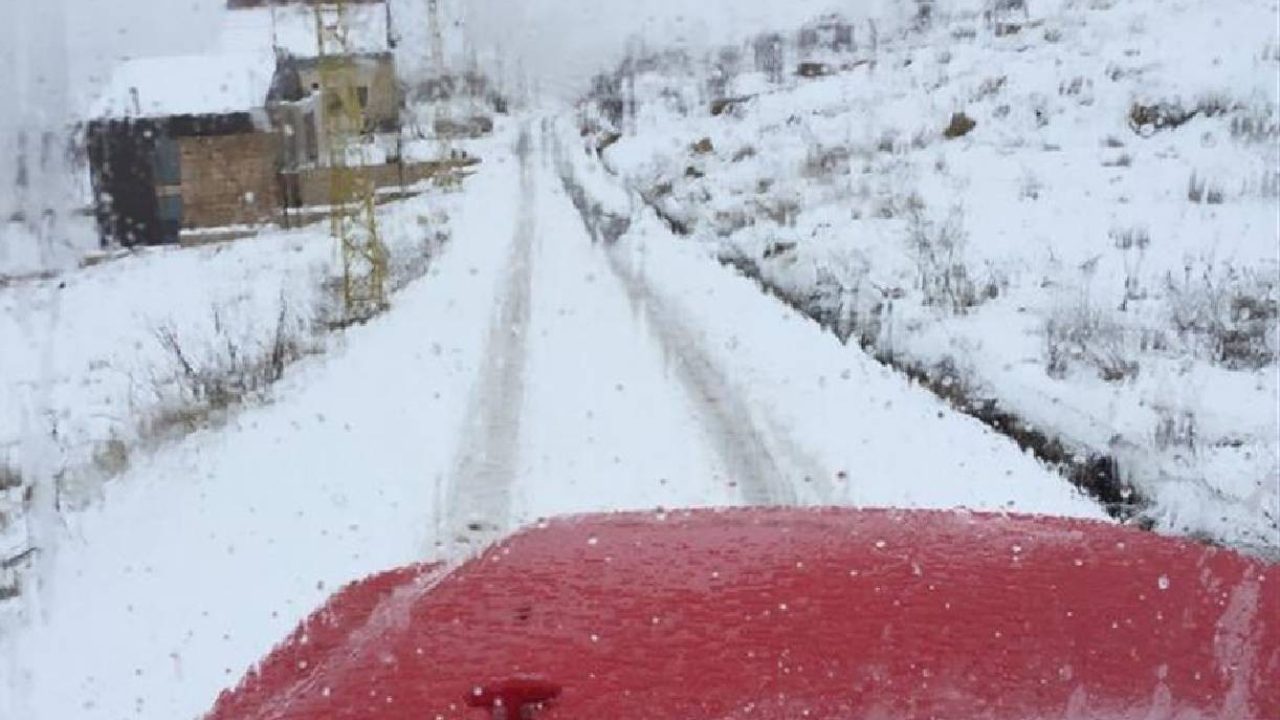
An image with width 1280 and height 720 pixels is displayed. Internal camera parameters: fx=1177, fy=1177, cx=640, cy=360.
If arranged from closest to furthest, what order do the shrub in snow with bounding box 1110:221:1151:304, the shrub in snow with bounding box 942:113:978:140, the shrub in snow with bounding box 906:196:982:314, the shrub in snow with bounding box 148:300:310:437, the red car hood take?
the red car hood → the shrub in snow with bounding box 148:300:310:437 → the shrub in snow with bounding box 1110:221:1151:304 → the shrub in snow with bounding box 906:196:982:314 → the shrub in snow with bounding box 942:113:978:140

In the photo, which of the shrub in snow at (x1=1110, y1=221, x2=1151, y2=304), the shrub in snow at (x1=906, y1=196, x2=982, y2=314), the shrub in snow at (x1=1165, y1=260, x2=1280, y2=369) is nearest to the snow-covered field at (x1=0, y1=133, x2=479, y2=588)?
the shrub in snow at (x1=906, y1=196, x2=982, y2=314)

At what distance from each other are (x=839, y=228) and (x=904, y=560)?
14.0 m

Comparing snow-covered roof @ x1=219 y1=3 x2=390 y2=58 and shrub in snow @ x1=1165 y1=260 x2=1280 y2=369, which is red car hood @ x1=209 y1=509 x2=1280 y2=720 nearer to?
shrub in snow @ x1=1165 y1=260 x2=1280 y2=369

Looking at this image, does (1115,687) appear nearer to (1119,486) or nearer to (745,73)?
(1119,486)

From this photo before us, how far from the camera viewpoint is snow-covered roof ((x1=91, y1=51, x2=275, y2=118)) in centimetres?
3606

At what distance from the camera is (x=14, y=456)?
431 inches

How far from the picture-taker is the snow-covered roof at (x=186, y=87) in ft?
118

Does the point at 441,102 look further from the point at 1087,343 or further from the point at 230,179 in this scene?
the point at 1087,343

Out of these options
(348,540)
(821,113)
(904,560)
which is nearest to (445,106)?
(821,113)

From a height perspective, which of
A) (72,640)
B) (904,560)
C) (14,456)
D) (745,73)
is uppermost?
(745,73)

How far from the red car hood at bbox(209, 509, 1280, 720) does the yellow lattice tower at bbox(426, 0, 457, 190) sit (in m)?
36.0

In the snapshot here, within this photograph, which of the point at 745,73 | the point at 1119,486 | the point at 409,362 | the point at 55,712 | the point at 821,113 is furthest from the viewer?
the point at 745,73

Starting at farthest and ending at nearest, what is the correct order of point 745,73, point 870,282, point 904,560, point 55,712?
1. point 745,73
2. point 870,282
3. point 55,712
4. point 904,560

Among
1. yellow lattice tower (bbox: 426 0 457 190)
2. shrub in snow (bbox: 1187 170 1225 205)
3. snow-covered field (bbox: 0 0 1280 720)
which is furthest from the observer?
yellow lattice tower (bbox: 426 0 457 190)
